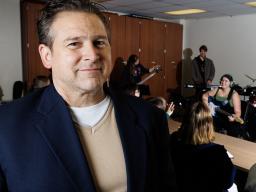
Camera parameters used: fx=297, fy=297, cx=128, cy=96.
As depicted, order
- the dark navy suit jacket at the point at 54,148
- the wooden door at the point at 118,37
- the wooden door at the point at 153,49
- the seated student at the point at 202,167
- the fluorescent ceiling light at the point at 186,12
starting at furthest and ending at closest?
the wooden door at the point at 153,49, the fluorescent ceiling light at the point at 186,12, the wooden door at the point at 118,37, the seated student at the point at 202,167, the dark navy suit jacket at the point at 54,148

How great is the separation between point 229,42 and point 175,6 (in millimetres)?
2090

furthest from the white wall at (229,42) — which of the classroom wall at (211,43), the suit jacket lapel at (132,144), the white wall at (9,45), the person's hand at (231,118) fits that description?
the suit jacket lapel at (132,144)

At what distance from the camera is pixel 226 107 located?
435 centimetres

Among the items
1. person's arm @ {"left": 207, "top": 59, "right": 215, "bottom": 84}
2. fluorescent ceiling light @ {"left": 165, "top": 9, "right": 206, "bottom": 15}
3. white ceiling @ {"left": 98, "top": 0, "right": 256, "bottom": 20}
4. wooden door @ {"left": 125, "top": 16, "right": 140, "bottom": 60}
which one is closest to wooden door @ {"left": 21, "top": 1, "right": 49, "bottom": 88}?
white ceiling @ {"left": 98, "top": 0, "right": 256, "bottom": 20}

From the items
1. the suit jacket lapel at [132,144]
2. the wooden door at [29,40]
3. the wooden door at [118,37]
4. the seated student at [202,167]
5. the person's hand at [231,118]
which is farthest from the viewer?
the wooden door at [118,37]

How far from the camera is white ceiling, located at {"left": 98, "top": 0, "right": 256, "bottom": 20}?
18.3ft

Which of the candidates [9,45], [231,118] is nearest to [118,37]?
[9,45]

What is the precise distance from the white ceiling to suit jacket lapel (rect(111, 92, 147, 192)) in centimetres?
481

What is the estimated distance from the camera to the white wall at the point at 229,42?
274 inches

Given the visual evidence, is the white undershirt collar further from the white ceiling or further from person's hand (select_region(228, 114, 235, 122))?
the white ceiling

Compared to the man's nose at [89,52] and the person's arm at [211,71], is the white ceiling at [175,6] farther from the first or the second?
the man's nose at [89,52]

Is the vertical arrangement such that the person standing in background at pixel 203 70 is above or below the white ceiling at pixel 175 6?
below

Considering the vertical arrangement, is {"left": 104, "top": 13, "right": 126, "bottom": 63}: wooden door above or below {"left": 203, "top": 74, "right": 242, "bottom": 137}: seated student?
above

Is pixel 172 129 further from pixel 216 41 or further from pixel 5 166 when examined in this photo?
pixel 216 41
